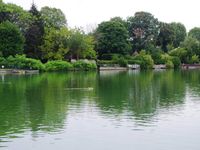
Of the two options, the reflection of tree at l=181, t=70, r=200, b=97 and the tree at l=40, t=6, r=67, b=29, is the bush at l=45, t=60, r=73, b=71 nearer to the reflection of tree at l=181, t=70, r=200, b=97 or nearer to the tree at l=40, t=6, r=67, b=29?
the tree at l=40, t=6, r=67, b=29

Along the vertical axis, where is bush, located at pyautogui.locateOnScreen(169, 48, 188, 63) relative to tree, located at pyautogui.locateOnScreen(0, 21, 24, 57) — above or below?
below

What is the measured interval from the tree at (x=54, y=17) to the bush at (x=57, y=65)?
12639 mm

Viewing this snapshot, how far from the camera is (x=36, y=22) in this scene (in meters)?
78.4

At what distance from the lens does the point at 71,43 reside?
8144 centimetres

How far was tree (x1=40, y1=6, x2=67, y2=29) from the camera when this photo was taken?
284ft

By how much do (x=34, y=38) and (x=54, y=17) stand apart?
1426 centimetres

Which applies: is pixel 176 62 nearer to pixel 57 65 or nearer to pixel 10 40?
pixel 57 65

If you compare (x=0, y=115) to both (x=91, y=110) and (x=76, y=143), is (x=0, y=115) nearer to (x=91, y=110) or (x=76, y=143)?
(x=91, y=110)

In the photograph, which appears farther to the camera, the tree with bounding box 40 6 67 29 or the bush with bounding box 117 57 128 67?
the bush with bounding box 117 57 128 67

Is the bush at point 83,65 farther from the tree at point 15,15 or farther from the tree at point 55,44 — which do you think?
the tree at point 15,15

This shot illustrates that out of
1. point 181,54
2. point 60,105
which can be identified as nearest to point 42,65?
point 181,54

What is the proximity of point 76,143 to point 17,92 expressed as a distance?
18824 millimetres

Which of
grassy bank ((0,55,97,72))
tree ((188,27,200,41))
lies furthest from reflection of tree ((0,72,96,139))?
tree ((188,27,200,41))

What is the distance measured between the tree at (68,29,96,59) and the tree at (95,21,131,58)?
5506mm
